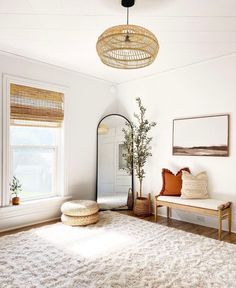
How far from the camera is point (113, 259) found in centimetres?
257

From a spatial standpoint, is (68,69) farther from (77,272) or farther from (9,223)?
(77,272)

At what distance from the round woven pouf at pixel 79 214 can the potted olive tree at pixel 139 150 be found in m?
0.98

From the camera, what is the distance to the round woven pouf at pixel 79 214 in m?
3.61

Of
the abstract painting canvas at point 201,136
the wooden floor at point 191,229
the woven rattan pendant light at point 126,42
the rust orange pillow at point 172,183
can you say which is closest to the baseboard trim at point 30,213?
the wooden floor at point 191,229

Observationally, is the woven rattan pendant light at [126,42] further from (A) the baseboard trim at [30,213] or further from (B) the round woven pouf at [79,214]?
(A) the baseboard trim at [30,213]

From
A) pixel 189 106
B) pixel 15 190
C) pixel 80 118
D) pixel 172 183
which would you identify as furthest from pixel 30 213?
pixel 189 106

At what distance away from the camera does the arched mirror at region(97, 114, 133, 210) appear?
4.72 m

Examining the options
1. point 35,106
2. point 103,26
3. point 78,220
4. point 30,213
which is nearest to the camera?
point 103,26

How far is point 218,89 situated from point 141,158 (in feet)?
5.91

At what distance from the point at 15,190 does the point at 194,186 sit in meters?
2.82

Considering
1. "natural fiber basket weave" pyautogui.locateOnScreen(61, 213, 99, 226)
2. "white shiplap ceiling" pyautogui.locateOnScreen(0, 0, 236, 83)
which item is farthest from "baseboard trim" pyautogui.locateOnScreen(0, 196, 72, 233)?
"white shiplap ceiling" pyautogui.locateOnScreen(0, 0, 236, 83)

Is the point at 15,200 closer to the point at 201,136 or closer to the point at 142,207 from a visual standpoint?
the point at 142,207

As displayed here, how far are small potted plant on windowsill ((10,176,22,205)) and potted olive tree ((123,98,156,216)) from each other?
204 centimetres

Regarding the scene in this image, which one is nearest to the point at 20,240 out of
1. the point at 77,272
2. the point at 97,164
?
the point at 77,272
